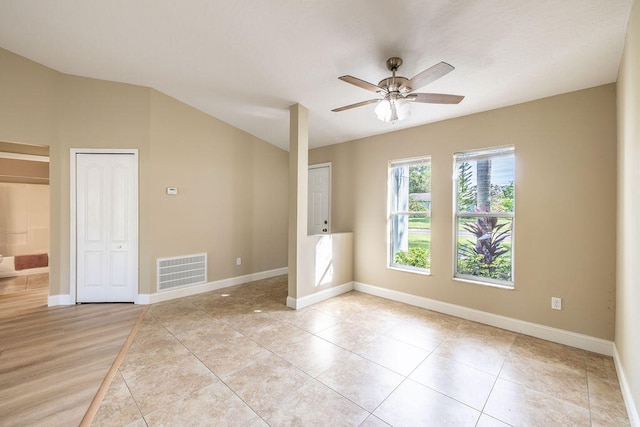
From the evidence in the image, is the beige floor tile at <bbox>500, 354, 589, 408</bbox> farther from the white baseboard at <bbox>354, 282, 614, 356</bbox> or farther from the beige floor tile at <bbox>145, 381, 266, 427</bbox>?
the beige floor tile at <bbox>145, 381, 266, 427</bbox>

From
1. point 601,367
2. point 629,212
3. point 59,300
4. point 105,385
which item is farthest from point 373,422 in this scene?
point 59,300

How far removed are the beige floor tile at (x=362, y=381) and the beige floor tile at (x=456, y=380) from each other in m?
0.24

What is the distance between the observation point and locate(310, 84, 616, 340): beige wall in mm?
2549

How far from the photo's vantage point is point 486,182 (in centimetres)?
330

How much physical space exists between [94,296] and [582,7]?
19.5 ft

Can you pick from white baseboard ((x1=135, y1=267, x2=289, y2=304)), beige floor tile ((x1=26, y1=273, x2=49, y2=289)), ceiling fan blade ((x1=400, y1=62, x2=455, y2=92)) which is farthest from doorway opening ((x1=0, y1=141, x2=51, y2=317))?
ceiling fan blade ((x1=400, y1=62, x2=455, y2=92))

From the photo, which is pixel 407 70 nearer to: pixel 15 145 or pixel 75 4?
pixel 75 4

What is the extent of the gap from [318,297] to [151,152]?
326 cm

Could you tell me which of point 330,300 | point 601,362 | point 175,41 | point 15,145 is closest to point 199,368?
point 330,300

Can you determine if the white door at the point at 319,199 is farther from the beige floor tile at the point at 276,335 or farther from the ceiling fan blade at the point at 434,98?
the ceiling fan blade at the point at 434,98

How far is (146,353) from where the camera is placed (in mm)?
2480

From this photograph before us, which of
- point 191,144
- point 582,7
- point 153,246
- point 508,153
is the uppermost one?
point 582,7

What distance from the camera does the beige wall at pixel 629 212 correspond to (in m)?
1.66

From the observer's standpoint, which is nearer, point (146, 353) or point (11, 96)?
point (146, 353)
